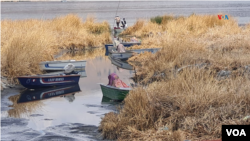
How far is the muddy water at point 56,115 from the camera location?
10016mm

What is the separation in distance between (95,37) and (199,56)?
49.2ft

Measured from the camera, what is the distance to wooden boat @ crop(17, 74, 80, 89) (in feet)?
50.4

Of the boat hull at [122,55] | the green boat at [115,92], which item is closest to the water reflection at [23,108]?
the green boat at [115,92]

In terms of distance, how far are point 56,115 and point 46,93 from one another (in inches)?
135

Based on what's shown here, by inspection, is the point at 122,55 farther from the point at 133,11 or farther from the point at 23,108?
the point at 133,11

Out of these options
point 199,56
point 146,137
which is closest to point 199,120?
point 146,137

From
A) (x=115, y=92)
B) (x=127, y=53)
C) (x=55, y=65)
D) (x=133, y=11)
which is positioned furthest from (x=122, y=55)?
(x=133, y=11)

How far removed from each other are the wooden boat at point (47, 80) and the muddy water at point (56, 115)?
374mm

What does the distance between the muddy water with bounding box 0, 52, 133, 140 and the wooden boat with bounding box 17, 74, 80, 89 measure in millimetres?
374

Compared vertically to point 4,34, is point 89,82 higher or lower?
lower

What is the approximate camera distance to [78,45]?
90.0ft

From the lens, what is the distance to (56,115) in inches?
471

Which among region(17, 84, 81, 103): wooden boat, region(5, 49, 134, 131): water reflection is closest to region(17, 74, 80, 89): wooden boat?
region(17, 84, 81, 103): wooden boat

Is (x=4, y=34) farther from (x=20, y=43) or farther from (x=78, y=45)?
(x=78, y=45)
